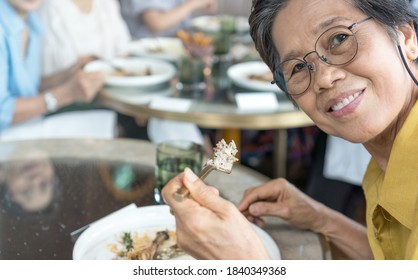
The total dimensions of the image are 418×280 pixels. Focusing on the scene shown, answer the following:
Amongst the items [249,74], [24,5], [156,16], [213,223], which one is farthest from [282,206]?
[156,16]

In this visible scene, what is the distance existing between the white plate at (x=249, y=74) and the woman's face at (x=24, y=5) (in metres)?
0.68

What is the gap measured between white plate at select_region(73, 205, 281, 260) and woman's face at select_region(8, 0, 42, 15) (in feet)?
3.68

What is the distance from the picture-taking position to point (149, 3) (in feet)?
8.96

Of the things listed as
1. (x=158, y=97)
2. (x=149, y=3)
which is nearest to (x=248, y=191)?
(x=158, y=97)

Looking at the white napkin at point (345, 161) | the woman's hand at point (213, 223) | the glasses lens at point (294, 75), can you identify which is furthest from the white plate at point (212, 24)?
the woman's hand at point (213, 223)

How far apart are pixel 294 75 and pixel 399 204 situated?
0.77 ft

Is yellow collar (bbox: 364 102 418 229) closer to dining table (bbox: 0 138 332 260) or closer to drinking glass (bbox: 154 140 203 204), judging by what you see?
dining table (bbox: 0 138 332 260)

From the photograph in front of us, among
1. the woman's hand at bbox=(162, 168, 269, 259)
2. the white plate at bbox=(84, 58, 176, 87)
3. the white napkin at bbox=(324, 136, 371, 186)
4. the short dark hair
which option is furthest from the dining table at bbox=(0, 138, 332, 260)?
the white napkin at bbox=(324, 136, 371, 186)

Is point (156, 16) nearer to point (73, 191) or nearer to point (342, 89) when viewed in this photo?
point (73, 191)

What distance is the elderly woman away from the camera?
0.76m

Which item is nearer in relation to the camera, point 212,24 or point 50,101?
point 50,101

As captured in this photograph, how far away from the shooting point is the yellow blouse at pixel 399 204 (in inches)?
32.1

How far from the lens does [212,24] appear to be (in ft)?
9.20
